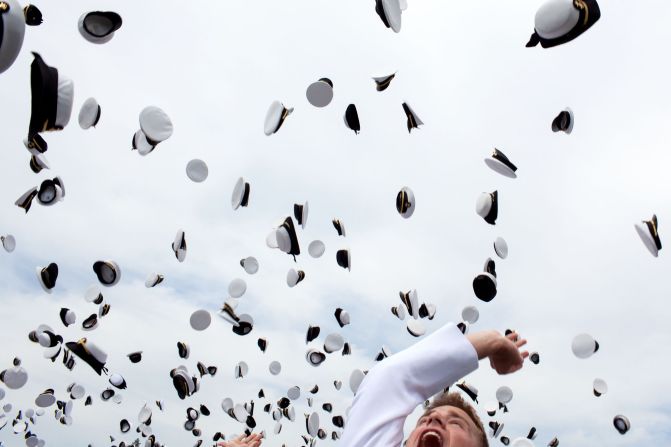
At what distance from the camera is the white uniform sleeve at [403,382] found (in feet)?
8.13

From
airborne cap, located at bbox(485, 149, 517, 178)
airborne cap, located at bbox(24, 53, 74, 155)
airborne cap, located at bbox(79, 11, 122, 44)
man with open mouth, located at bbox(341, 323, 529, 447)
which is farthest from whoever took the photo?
airborne cap, located at bbox(485, 149, 517, 178)

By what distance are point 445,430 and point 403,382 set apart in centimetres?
56

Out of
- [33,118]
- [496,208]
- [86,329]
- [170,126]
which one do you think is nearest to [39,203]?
[170,126]

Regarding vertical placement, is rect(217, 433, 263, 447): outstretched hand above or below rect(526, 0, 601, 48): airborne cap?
below

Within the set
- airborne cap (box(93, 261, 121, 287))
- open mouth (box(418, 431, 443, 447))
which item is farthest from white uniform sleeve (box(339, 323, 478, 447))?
airborne cap (box(93, 261, 121, 287))

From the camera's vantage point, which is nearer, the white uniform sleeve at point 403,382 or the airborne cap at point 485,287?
the white uniform sleeve at point 403,382

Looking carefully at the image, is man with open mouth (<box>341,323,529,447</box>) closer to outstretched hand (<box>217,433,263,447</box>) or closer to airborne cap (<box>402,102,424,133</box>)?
outstretched hand (<box>217,433,263,447</box>)

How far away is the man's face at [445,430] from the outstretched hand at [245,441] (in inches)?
53.1

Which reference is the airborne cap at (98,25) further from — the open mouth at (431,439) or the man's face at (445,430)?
the open mouth at (431,439)

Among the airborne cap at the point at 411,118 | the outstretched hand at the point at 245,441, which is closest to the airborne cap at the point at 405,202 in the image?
the airborne cap at the point at 411,118

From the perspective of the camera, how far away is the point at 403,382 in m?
2.56

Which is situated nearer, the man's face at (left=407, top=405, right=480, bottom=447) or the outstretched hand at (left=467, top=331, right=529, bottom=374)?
the outstretched hand at (left=467, top=331, right=529, bottom=374)

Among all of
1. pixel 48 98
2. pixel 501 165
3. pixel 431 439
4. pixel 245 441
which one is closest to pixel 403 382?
pixel 431 439

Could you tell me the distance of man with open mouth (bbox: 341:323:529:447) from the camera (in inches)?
97.4
